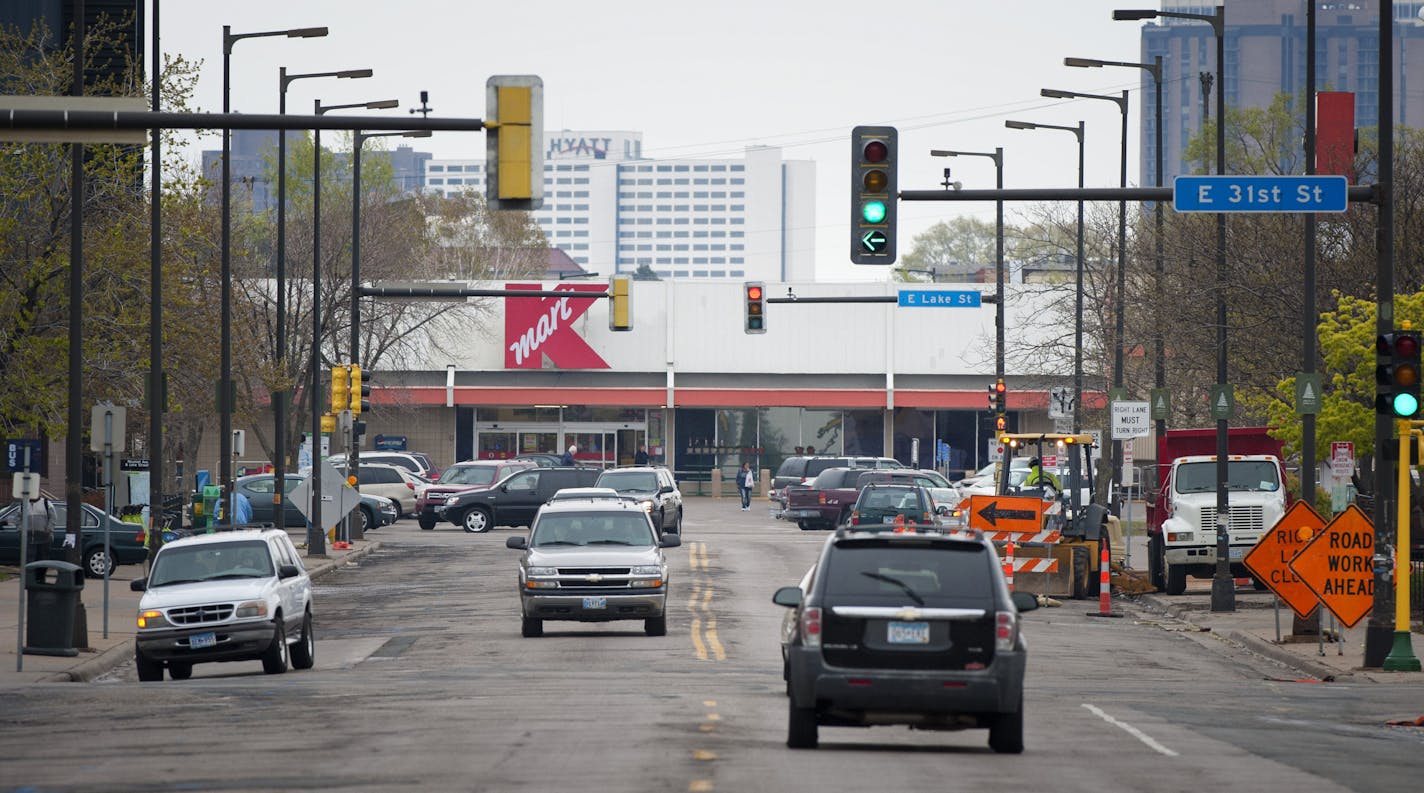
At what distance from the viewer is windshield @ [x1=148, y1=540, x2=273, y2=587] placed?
Answer: 22.2m

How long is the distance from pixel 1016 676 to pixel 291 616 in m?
10.9

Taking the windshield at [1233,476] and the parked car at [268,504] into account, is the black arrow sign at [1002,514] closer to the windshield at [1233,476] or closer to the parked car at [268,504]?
the windshield at [1233,476]

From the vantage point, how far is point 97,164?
37188 millimetres

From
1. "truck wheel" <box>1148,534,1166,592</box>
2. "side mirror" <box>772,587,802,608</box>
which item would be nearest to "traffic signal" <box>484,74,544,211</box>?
"side mirror" <box>772,587,802,608</box>

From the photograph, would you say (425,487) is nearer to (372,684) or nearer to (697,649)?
(697,649)

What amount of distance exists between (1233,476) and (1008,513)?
4.02 metres

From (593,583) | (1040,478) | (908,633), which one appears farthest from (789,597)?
(1040,478)

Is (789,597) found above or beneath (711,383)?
beneath

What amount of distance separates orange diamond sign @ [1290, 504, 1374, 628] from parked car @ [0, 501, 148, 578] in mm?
22345

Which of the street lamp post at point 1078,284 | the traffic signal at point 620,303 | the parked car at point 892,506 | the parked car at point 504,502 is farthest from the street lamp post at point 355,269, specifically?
the street lamp post at point 1078,284

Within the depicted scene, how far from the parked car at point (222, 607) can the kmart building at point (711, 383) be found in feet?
176

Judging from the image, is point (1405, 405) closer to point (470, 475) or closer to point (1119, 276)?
point (1119, 276)

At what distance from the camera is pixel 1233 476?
34.1 metres

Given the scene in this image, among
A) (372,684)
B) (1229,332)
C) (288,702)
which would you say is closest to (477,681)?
(372,684)
